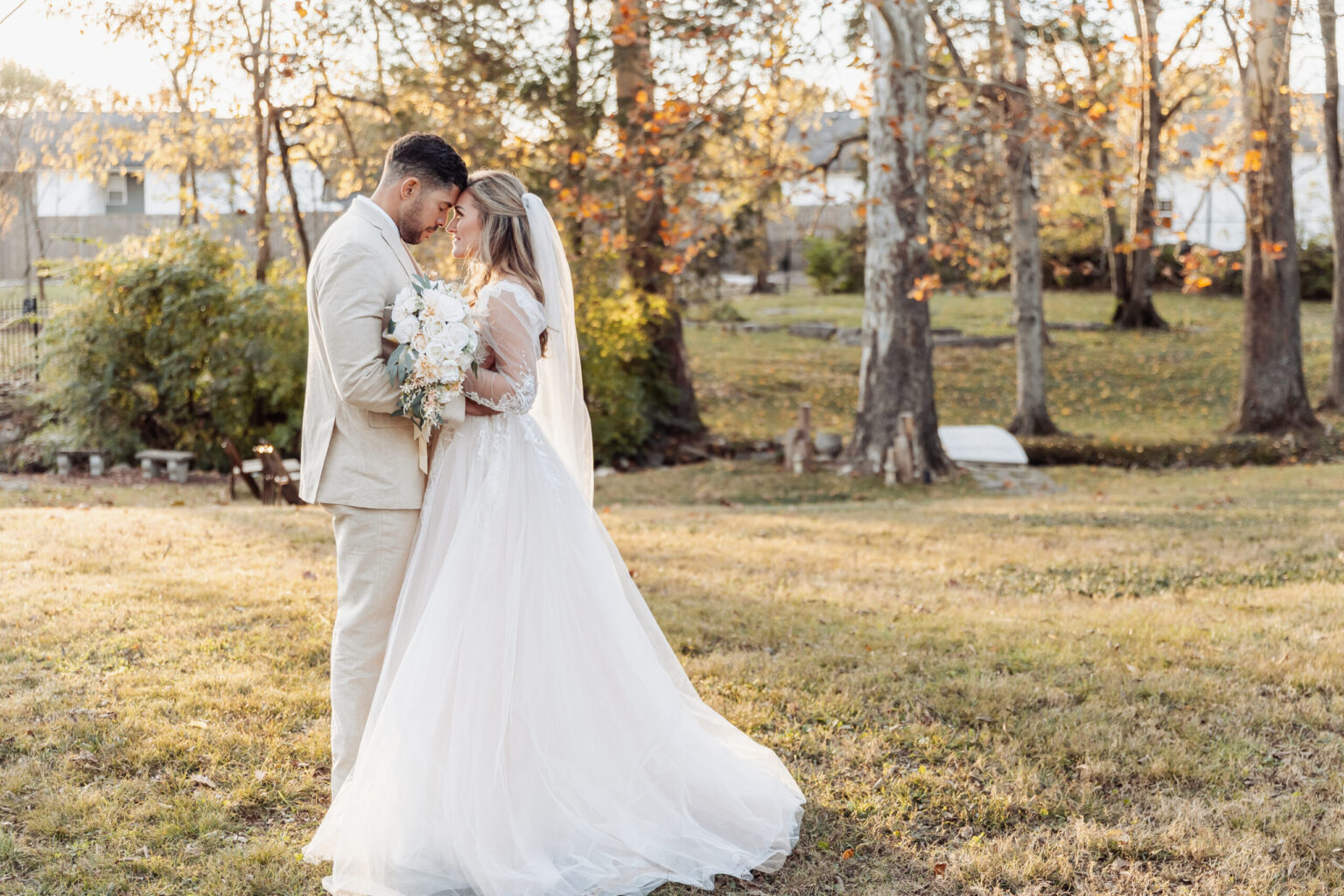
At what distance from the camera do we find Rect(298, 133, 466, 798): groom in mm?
3648

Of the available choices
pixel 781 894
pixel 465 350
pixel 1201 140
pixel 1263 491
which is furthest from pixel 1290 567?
pixel 1201 140

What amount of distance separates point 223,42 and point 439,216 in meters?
12.8

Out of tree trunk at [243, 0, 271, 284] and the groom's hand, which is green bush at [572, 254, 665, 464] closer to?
tree trunk at [243, 0, 271, 284]

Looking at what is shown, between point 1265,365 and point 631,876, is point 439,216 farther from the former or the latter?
point 1265,365

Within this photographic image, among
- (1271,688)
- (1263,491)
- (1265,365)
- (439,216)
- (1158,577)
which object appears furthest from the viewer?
(1265,365)

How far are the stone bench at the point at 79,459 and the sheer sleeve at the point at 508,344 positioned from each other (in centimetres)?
1328

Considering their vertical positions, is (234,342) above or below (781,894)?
above

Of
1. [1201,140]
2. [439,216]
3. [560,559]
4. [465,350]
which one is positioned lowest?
[560,559]

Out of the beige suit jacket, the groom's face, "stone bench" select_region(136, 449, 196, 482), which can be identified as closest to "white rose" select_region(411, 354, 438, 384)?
the beige suit jacket

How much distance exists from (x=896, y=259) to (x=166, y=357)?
10.0 m

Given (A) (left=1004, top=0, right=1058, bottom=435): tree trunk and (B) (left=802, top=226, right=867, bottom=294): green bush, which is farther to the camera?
(B) (left=802, top=226, right=867, bottom=294): green bush

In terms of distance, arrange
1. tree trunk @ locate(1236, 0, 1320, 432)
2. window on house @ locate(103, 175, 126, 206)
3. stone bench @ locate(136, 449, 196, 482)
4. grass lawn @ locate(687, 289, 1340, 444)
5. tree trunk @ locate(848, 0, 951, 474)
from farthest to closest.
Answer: window on house @ locate(103, 175, 126, 206), grass lawn @ locate(687, 289, 1340, 444), tree trunk @ locate(1236, 0, 1320, 432), stone bench @ locate(136, 449, 196, 482), tree trunk @ locate(848, 0, 951, 474)

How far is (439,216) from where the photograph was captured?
3965 mm

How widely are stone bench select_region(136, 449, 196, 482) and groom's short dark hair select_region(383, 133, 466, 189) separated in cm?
1244
